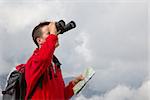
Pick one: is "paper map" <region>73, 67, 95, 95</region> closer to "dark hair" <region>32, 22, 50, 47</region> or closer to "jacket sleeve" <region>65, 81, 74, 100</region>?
"jacket sleeve" <region>65, 81, 74, 100</region>

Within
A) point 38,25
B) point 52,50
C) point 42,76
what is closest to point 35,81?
point 42,76

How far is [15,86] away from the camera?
3.08 metres

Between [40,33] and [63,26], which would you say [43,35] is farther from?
[63,26]

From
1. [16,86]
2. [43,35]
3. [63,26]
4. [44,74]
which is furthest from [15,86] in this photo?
[63,26]

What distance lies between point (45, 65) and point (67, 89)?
0.52m

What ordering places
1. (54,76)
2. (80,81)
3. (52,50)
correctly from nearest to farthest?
(52,50), (54,76), (80,81)

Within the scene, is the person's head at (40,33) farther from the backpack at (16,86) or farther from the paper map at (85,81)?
the paper map at (85,81)

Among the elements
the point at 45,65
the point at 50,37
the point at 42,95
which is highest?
the point at 50,37

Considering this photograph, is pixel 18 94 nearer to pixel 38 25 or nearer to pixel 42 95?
pixel 42 95

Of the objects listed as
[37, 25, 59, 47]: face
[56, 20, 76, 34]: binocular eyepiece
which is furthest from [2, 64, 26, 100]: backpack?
[56, 20, 76, 34]: binocular eyepiece

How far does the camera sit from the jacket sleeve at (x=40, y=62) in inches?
117

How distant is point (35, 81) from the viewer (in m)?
3.09

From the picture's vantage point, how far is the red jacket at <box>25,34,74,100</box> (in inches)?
118

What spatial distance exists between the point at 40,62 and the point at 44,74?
0.19 meters
